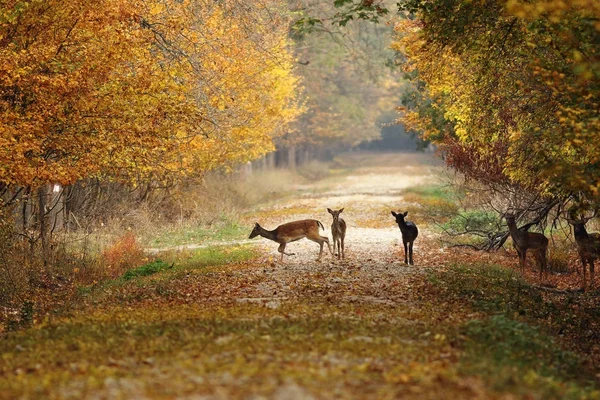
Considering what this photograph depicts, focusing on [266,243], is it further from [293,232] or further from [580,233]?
[580,233]

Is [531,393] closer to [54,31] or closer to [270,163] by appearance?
[54,31]

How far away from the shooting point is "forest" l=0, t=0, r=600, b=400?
834 centimetres

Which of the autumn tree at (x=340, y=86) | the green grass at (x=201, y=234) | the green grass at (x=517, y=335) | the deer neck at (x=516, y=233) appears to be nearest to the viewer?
the green grass at (x=517, y=335)

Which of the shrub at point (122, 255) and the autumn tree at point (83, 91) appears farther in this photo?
the shrub at point (122, 255)

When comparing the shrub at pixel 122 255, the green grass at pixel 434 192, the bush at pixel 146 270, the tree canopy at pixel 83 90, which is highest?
the tree canopy at pixel 83 90

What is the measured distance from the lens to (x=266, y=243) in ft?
87.9

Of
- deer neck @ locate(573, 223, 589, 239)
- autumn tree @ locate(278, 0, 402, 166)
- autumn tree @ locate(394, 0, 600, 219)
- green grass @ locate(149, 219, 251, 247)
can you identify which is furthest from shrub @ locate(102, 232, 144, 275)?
autumn tree @ locate(278, 0, 402, 166)

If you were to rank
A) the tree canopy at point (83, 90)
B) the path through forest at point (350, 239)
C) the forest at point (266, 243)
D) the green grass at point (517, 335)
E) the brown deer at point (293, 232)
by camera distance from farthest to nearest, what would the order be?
the brown deer at point (293, 232) < the path through forest at point (350, 239) < the tree canopy at point (83, 90) < the forest at point (266, 243) < the green grass at point (517, 335)

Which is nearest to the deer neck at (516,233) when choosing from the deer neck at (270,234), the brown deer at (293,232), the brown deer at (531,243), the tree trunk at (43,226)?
the brown deer at (531,243)

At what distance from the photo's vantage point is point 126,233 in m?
26.6

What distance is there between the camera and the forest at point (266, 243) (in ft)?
27.4

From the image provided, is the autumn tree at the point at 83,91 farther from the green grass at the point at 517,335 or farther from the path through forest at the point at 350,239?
the green grass at the point at 517,335

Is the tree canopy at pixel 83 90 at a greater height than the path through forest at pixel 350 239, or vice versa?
the tree canopy at pixel 83 90

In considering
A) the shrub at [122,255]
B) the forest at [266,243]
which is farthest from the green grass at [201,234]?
the shrub at [122,255]
